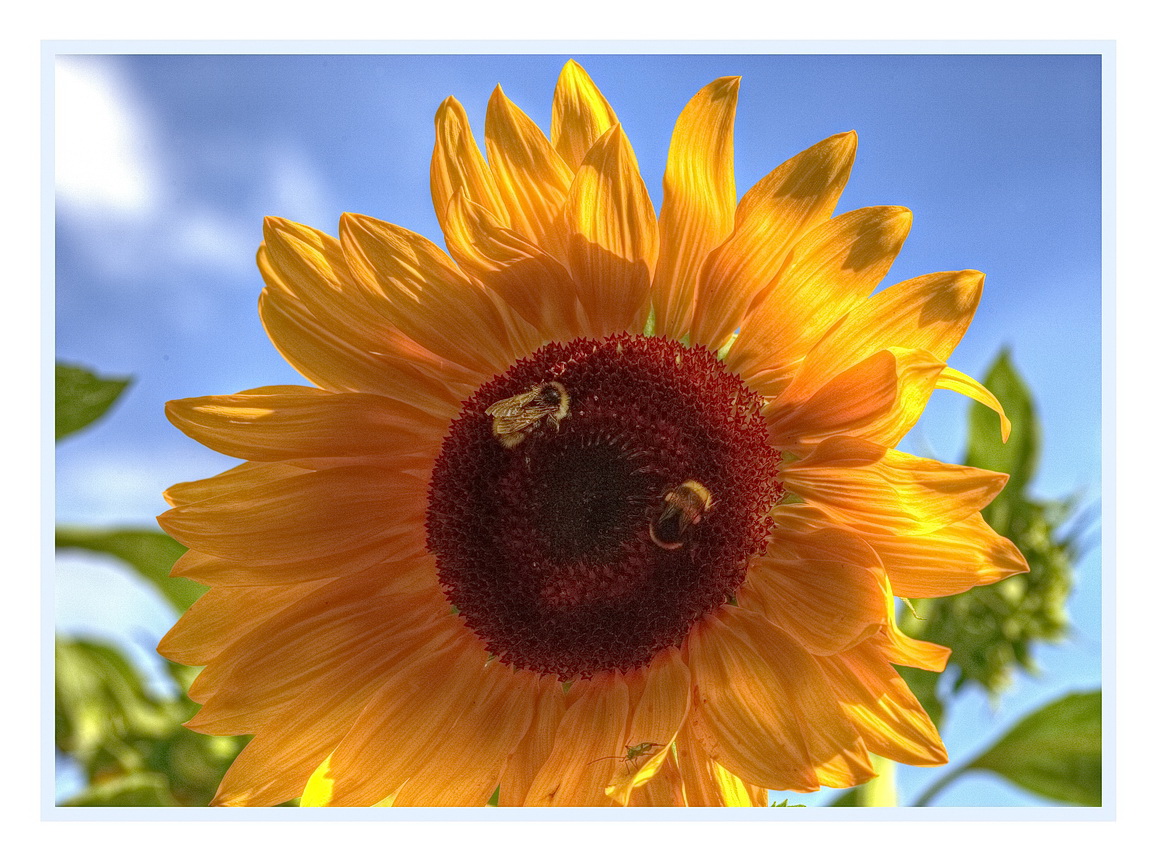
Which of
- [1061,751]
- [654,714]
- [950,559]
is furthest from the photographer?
[1061,751]

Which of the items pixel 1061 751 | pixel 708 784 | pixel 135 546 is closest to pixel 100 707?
pixel 135 546

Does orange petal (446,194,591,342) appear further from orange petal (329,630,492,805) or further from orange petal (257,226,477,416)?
orange petal (329,630,492,805)

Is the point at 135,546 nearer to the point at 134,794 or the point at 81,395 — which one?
the point at 81,395

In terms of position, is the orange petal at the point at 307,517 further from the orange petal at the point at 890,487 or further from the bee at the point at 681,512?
the orange petal at the point at 890,487

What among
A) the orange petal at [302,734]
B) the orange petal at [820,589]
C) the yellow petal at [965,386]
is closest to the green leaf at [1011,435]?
the yellow petal at [965,386]

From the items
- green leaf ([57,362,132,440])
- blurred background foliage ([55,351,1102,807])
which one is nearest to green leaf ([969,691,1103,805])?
blurred background foliage ([55,351,1102,807])

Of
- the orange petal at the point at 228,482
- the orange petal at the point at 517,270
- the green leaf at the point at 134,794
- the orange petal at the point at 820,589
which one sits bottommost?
the green leaf at the point at 134,794
